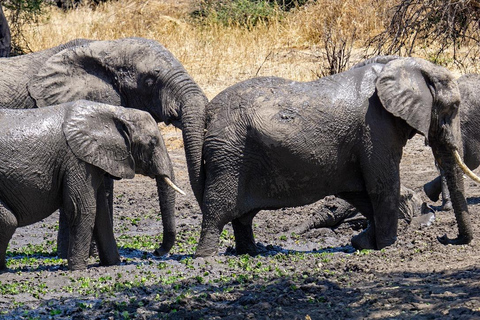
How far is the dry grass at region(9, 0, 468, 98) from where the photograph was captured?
16312 mm

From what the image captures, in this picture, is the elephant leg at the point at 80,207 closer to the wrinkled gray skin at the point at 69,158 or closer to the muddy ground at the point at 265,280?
the wrinkled gray skin at the point at 69,158

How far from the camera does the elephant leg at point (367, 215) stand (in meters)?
8.25

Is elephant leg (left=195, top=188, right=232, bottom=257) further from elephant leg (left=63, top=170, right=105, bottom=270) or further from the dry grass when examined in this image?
the dry grass

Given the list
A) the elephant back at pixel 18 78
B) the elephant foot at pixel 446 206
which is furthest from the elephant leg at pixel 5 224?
the elephant foot at pixel 446 206

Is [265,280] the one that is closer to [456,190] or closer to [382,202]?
[382,202]

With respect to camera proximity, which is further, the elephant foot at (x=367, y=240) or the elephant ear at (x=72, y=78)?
the elephant ear at (x=72, y=78)

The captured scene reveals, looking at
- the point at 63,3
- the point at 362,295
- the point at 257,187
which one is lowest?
the point at 362,295

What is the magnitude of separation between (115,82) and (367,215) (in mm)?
2419

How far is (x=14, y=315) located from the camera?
6395mm

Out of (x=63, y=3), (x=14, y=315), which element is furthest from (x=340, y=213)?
(x=63, y=3)

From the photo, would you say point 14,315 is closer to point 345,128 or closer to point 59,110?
point 59,110

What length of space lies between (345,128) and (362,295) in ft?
6.21

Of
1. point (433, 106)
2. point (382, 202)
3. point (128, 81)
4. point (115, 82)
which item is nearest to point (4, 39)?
A: point (115, 82)

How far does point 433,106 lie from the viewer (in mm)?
7969
